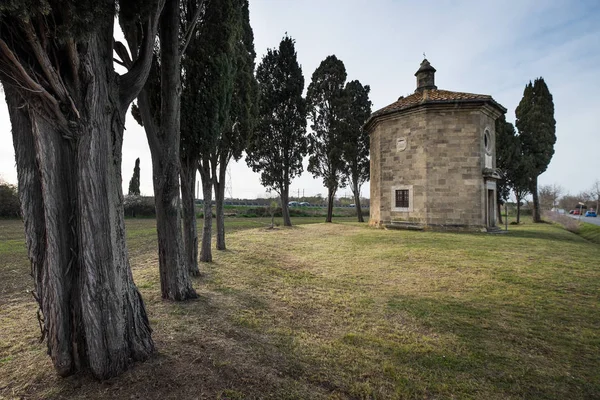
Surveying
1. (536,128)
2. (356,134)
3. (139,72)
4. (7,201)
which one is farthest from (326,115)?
(7,201)

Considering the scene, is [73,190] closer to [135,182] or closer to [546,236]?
[546,236]

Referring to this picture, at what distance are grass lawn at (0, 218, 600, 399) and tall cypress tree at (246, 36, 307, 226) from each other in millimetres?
13432

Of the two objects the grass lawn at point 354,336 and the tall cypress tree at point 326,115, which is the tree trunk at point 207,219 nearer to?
the grass lawn at point 354,336

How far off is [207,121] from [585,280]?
898cm

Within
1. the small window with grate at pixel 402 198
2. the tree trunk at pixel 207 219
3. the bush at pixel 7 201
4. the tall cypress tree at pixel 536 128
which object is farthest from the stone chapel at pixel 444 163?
the bush at pixel 7 201

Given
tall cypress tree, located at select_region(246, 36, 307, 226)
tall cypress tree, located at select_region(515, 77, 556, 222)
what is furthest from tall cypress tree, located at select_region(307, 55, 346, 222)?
tall cypress tree, located at select_region(515, 77, 556, 222)

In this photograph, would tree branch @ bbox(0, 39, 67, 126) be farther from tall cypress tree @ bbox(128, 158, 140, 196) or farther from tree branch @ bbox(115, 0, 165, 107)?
tall cypress tree @ bbox(128, 158, 140, 196)

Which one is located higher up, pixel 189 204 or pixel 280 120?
pixel 280 120

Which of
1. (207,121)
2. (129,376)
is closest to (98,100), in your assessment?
(129,376)

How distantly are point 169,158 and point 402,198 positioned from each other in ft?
45.3

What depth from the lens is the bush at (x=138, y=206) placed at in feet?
92.7

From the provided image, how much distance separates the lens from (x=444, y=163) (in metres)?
14.5

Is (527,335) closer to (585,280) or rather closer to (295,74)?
(585,280)

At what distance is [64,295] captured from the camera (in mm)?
2607
